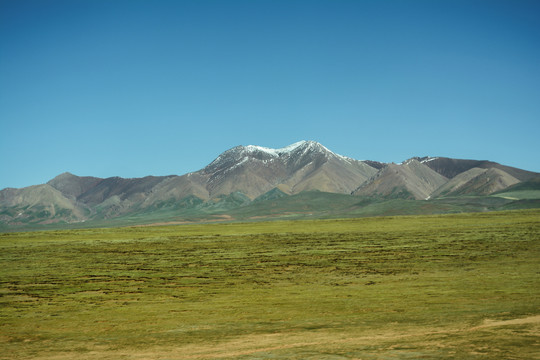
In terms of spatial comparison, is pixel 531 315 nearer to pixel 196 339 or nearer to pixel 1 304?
pixel 196 339

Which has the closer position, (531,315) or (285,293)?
(531,315)

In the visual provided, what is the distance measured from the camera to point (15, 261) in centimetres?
5653

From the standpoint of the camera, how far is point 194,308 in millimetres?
27609

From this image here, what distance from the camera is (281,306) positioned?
2717 cm

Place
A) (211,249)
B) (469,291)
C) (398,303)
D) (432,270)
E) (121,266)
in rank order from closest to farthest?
(398,303) → (469,291) → (432,270) → (121,266) → (211,249)

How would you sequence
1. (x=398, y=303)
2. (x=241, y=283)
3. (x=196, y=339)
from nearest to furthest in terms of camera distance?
(x=196, y=339) → (x=398, y=303) → (x=241, y=283)

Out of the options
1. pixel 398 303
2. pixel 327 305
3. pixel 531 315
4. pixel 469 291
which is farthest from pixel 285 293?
pixel 531 315

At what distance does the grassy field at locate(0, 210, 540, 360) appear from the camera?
1792cm

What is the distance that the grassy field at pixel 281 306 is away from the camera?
17922 millimetres

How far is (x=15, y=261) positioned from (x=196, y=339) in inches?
1712

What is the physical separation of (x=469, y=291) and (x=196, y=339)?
51.8 feet

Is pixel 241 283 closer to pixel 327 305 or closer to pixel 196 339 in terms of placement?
pixel 327 305

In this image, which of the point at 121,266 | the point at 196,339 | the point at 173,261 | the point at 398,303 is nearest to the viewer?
the point at 196,339

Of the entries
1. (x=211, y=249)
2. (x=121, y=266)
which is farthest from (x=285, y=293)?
(x=211, y=249)
